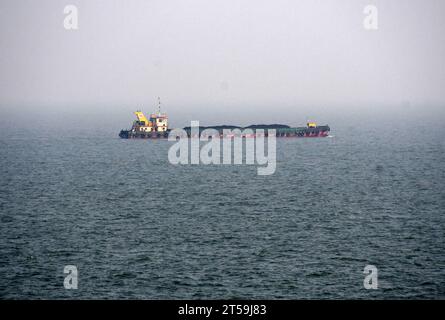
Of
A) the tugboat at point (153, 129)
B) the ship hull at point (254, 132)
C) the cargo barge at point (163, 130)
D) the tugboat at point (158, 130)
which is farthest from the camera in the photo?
the ship hull at point (254, 132)

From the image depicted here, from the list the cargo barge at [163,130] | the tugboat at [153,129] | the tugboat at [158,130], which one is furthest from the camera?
the cargo barge at [163,130]

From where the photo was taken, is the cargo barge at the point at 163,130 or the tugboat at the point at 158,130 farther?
the cargo barge at the point at 163,130

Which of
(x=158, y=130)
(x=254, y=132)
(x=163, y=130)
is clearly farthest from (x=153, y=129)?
(x=254, y=132)

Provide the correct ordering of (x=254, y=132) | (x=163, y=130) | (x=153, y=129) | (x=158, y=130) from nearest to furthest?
1. (x=158, y=130)
2. (x=163, y=130)
3. (x=153, y=129)
4. (x=254, y=132)

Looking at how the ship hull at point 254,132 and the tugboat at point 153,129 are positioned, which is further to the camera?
the ship hull at point 254,132

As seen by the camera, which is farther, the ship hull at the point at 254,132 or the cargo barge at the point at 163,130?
the ship hull at the point at 254,132

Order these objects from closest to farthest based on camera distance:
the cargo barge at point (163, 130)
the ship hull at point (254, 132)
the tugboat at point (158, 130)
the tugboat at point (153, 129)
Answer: the tugboat at point (153, 129) → the tugboat at point (158, 130) → the cargo barge at point (163, 130) → the ship hull at point (254, 132)

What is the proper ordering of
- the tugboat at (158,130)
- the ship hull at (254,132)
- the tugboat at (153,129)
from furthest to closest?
the ship hull at (254,132) → the tugboat at (158,130) → the tugboat at (153,129)

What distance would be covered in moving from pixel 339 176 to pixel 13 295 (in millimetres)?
76663

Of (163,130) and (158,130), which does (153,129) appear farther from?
(163,130)

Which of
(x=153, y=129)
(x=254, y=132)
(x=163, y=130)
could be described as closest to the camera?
(x=163, y=130)

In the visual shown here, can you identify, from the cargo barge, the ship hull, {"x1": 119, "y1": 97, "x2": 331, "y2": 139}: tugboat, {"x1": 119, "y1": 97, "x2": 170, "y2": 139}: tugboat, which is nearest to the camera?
{"x1": 119, "y1": 97, "x2": 170, "y2": 139}: tugboat

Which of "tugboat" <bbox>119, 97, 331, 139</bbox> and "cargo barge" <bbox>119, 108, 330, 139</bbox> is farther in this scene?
"cargo barge" <bbox>119, 108, 330, 139</bbox>
